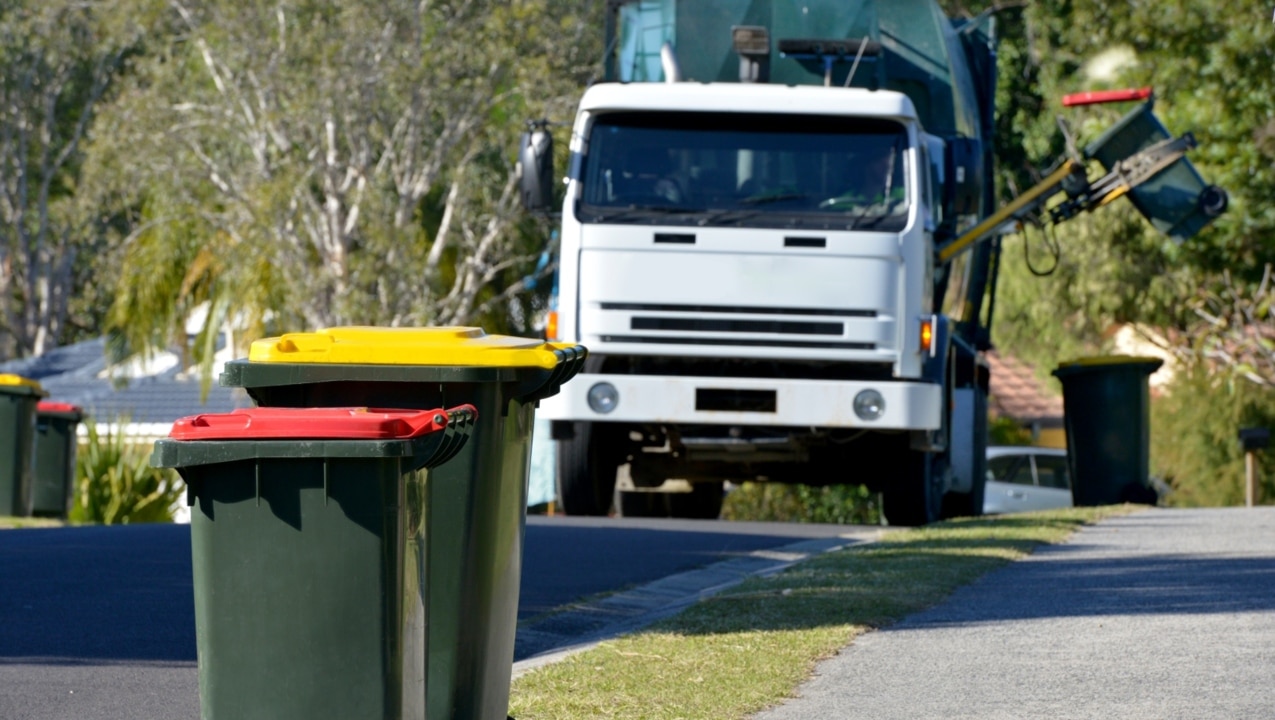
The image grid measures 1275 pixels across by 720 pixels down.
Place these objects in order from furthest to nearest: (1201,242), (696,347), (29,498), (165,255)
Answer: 1. (165,255)
2. (1201,242)
3. (29,498)
4. (696,347)

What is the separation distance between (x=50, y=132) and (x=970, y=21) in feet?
95.8

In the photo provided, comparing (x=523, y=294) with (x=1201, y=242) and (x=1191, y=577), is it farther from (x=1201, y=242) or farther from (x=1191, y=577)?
(x=1191, y=577)

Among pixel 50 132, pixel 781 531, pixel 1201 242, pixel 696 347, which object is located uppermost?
pixel 50 132

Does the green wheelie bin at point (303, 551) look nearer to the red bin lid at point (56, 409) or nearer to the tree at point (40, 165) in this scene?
the red bin lid at point (56, 409)

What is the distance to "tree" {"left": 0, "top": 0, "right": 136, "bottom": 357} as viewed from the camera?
3919cm

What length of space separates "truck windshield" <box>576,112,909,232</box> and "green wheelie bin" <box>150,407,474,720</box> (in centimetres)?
762

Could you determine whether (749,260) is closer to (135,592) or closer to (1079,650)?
(135,592)

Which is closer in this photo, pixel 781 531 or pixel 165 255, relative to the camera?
pixel 781 531

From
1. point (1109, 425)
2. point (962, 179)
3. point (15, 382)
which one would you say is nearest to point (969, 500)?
point (1109, 425)

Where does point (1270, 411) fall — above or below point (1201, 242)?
below

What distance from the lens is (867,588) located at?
323 inches

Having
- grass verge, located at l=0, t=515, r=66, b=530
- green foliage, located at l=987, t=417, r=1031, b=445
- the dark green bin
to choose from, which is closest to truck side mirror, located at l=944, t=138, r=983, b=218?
the dark green bin

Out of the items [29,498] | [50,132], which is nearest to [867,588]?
[29,498]

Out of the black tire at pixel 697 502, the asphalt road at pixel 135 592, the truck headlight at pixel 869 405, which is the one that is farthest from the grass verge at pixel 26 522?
the truck headlight at pixel 869 405
